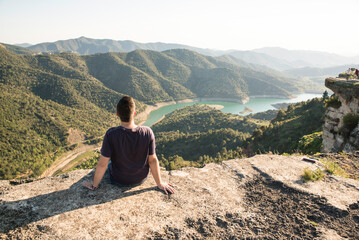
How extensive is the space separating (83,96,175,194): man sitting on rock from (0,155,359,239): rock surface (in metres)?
0.23

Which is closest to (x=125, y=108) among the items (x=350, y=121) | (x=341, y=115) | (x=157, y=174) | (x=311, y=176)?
(x=157, y=174)

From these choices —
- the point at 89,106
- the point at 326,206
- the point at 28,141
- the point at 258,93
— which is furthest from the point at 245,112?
the point at 326,206

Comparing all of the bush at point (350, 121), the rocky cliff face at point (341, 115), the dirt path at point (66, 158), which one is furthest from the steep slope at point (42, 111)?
the bush at point (350, 121)

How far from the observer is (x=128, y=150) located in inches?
136

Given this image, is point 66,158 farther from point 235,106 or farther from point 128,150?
point 235,106

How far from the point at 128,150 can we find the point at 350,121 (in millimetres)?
11972

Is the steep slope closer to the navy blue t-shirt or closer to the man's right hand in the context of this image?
the navy blue t-shirt

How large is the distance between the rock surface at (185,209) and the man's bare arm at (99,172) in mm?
118

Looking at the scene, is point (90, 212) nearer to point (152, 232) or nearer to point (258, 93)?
point (152, 232)

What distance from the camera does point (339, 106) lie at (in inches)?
453

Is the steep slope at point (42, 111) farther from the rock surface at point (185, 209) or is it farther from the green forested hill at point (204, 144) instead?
the rock surface at point (185, 209)

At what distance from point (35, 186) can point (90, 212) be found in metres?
1.56

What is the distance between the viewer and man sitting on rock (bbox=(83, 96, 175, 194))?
3.36 metres

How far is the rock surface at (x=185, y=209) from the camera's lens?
2905 millimetres
